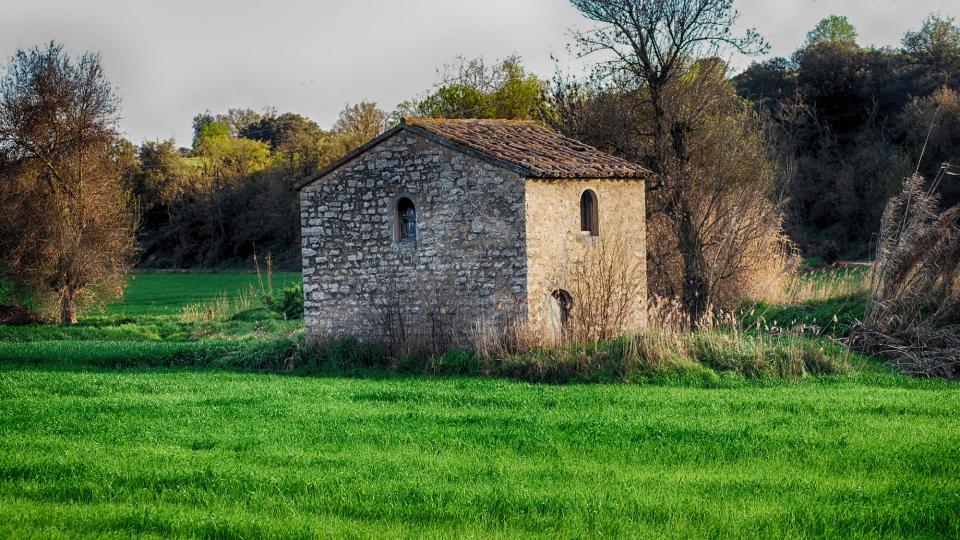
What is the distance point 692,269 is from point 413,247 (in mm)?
8333

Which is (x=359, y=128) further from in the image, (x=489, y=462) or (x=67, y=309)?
(x=489, y=462)

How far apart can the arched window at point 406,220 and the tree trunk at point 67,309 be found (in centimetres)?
1609

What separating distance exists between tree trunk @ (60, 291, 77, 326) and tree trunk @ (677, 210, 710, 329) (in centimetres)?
1922

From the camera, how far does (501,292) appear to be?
64.0ft

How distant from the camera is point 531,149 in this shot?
21172 millimetres

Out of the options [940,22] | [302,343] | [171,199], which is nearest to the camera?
[302,343]

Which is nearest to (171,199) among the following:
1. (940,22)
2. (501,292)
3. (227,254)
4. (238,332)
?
(227,254)

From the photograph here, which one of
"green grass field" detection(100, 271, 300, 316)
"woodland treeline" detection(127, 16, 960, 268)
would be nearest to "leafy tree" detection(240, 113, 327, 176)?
"woodland treeline" detection(127, 16, 960, 268)

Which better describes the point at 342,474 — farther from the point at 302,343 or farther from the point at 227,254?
the point at 227,254

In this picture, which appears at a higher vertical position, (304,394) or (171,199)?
(171,199)

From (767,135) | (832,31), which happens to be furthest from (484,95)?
(832,31)

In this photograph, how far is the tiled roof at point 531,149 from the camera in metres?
19.7

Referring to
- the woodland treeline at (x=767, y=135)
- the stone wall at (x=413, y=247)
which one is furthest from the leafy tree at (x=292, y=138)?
the stone wall at (x=413, y=247)

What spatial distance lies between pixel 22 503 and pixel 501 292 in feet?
37.6
